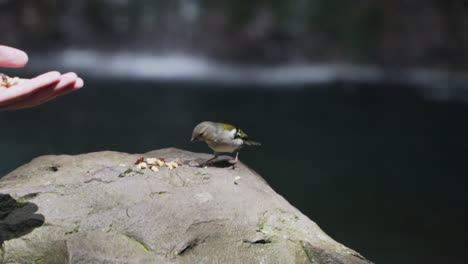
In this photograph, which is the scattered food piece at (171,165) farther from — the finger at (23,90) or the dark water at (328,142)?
the dark water at (328,142)

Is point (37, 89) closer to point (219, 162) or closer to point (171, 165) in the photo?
point (171, 165)

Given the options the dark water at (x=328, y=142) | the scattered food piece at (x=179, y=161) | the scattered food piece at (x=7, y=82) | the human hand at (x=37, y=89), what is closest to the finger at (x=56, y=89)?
the human hand at (x=37, y=89)

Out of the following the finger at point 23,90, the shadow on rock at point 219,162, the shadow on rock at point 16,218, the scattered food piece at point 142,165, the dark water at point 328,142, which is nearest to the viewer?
the finger at point 23,90

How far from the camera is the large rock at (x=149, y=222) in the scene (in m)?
1.80

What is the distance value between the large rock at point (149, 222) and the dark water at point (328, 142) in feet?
3.84

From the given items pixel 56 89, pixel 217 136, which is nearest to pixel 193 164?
pixel 217 136

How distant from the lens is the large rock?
180 cm

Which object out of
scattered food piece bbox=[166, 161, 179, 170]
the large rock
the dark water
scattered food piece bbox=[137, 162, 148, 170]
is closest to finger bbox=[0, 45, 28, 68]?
the large rock

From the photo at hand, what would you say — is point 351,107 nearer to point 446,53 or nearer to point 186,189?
point 446,53

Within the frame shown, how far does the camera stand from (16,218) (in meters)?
1.88

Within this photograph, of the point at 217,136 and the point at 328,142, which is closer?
the point at 217,136

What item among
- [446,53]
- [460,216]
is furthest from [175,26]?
[460,216]

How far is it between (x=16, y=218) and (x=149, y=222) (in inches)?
18.8

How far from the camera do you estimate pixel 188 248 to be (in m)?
1.84
